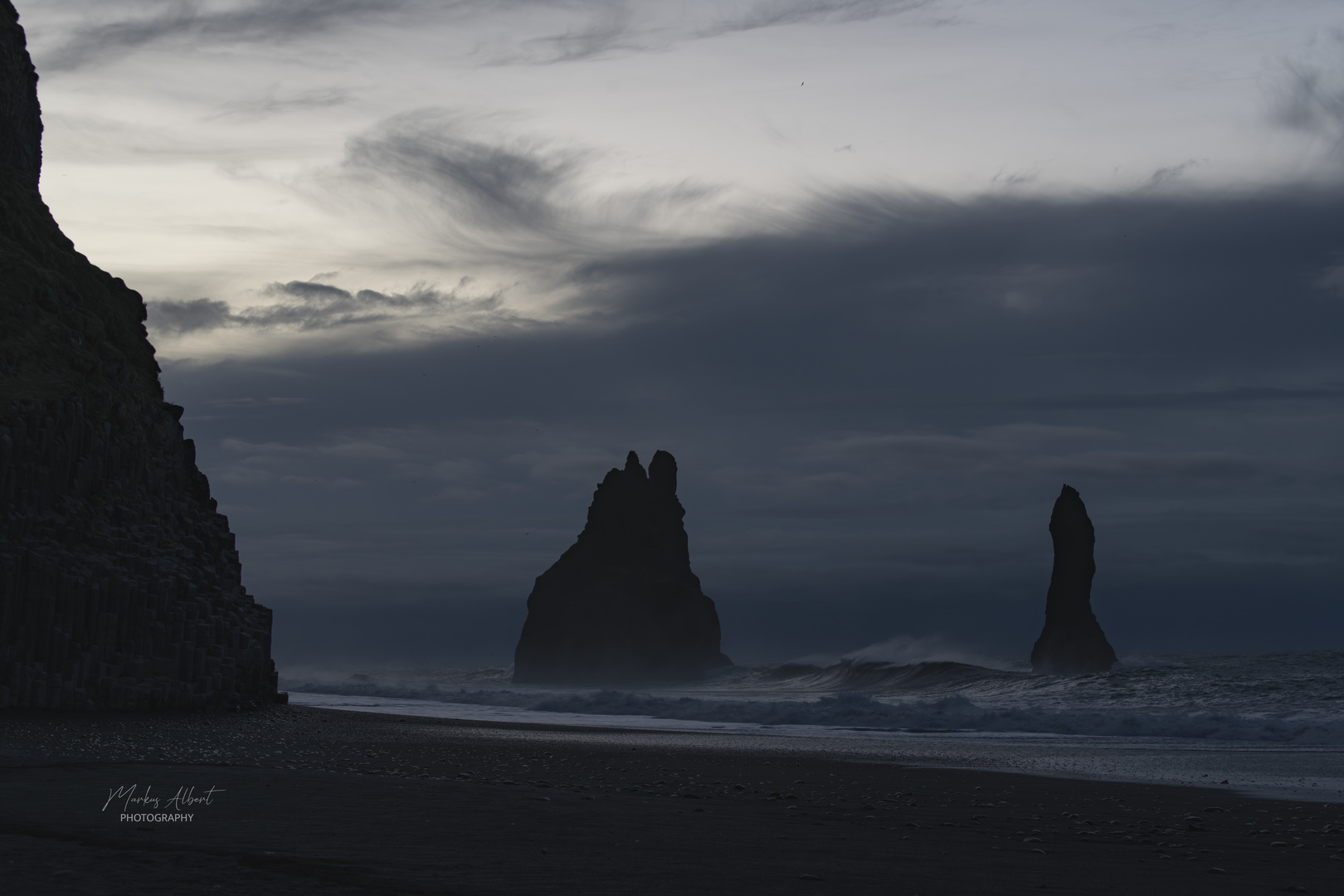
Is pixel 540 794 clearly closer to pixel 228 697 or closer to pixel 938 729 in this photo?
pixel 228 697

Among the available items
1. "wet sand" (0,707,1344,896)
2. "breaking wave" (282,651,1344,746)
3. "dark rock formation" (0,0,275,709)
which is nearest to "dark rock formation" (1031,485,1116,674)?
"breaking wave" (282,651,1344,746)

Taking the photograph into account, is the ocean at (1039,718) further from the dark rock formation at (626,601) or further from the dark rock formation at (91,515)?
the dark rock formation at (626,601)

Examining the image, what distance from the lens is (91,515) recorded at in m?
23.9

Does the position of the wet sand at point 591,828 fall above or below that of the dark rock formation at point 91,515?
below

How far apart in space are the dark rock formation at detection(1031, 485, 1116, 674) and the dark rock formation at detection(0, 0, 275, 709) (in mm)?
63702

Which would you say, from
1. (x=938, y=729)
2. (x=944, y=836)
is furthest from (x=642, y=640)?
(x=944, y=836)

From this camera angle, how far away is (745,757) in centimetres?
2044

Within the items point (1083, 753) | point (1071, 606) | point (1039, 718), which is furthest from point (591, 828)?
point (1071, 606)

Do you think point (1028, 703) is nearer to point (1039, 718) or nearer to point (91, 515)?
point (1039, 718)

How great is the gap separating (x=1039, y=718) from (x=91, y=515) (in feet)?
88.0

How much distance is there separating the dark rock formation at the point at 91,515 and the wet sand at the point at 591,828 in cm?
515

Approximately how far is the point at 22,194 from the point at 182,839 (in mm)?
27406

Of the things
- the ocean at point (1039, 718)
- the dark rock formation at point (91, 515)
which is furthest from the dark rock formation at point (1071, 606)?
the dark rock formation at point (91, 515)

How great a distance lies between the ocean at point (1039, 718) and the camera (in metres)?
20.4
